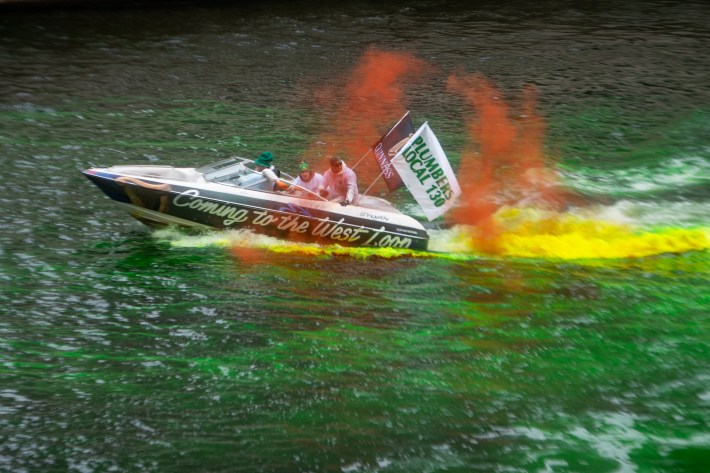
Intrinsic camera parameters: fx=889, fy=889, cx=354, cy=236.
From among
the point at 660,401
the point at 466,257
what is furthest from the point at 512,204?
the point at 660,401

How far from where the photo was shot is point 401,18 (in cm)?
3503

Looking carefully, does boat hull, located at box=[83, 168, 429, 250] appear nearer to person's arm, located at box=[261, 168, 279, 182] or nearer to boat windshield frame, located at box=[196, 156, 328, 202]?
boat windshield frame, located at box=[196, 156, 328, 202]

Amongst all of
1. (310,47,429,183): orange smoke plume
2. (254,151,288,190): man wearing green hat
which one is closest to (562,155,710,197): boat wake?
(310,47,429,183): orange smoke plume

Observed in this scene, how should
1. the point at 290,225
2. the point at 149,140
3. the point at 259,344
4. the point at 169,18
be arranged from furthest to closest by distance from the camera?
the point at 169,18
the point at 149,140
the point at 290,225
the point at 259,344

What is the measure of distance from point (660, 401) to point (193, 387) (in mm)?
6390

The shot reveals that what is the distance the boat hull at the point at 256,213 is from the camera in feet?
54.6

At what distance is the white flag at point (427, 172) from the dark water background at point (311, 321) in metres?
1.26

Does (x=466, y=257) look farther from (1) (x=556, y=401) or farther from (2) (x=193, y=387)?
(2) (x=193, y=387)

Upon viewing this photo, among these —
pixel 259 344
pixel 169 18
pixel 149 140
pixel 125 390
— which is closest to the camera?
pixel 125 390

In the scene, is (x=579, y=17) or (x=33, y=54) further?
(x=579, y=17)

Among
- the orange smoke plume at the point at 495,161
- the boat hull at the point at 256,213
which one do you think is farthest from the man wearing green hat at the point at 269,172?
the orange smoke plume at the point at 495,161

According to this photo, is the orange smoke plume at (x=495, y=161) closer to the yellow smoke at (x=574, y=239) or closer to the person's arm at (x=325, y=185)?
the yellow smoke at (x=574, y=239)

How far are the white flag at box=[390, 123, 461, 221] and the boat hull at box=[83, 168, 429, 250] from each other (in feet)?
1.96

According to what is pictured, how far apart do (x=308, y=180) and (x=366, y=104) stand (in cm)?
1050
